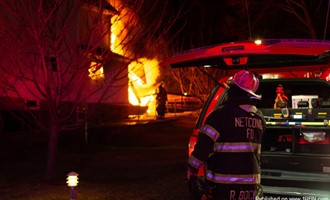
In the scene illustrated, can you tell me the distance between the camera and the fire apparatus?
4699 millimetres

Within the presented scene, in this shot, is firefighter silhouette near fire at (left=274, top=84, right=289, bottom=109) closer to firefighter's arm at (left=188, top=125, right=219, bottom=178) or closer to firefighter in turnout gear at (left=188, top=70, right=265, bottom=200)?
firefighter in turnout gear at (left=188, top=70, right=265, bottom=200)

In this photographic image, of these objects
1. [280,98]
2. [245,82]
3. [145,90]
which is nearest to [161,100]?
[145,90]

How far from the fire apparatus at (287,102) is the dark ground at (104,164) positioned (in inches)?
77.5

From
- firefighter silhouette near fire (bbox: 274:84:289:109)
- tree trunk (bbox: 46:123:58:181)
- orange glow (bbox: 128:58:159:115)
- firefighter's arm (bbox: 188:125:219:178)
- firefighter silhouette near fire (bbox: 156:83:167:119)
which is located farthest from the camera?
orange glow (bbox: 128:58:159:115)

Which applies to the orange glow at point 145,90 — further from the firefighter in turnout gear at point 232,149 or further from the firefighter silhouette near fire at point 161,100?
the firefighter in turnout gear at point 232,149

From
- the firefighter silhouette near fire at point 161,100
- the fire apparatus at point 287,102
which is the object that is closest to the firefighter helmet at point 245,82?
the fire apparatus at point 287,102

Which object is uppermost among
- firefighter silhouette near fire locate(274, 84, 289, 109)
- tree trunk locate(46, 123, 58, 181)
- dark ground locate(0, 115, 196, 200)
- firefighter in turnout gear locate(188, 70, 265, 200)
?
firefighter silhouette near fire locate(274, 84, 289, 109)

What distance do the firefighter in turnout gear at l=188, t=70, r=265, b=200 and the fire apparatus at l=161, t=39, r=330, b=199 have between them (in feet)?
2.15

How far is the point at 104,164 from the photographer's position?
9.89m

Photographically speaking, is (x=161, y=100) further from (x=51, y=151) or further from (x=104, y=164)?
(x=51, y=151)

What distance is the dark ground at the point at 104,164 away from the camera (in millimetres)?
7242

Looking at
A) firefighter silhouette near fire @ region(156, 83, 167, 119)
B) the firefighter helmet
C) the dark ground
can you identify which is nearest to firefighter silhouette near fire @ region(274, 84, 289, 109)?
the dark ground

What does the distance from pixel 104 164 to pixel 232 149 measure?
6.58m

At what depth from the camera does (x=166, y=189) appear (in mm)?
7512
